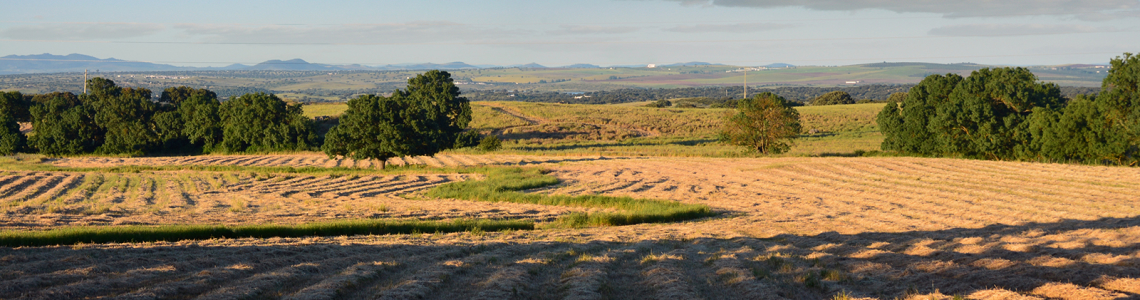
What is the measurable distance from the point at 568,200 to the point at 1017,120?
37.6 meters

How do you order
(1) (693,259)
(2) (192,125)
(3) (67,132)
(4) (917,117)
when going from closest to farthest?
(1) (693,259) < (4) (917,117) < (3) (67,132) < (2) (192,125)

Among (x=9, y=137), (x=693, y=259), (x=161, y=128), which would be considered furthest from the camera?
(x=161, y=128)

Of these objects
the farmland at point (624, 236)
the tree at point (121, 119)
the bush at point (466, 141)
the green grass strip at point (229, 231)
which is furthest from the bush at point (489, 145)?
the green grass strip at point (229, 231)

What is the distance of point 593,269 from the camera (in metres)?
12.6

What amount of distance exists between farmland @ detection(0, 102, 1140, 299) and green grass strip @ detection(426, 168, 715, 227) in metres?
0.66

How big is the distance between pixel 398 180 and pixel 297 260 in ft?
98.5

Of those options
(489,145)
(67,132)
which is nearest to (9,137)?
(67,132)

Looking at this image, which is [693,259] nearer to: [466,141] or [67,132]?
[466,141]

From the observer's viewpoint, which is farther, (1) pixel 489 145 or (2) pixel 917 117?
(1) pixel 489 145

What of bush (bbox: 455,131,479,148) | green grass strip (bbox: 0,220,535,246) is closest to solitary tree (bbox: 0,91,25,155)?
bush (bbox: 455,131,479,148)

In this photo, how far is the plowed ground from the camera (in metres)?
10.2

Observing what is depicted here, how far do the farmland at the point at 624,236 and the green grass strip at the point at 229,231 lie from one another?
0.70 m

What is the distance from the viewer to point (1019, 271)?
11328 mm

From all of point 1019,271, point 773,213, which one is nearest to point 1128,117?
point 773,213
